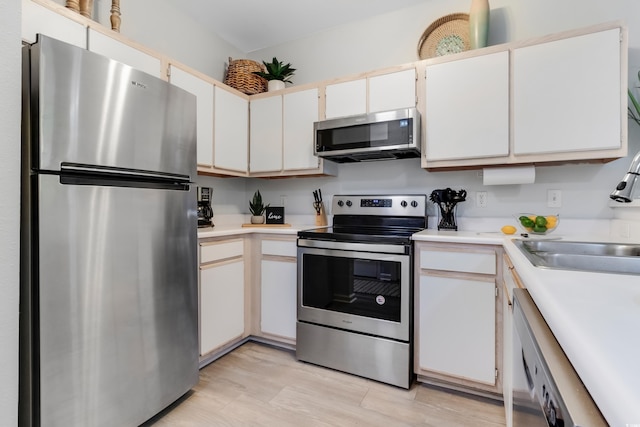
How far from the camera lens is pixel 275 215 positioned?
2.88 meters

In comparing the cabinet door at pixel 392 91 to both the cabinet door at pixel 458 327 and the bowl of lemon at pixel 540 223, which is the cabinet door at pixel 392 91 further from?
the cabinet door at pixel 458 327

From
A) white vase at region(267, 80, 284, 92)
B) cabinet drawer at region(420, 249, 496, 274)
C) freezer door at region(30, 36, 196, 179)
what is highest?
white vase at region(267, 80, 284, 92)

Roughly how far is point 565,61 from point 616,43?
221mm

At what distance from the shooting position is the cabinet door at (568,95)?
1675mm

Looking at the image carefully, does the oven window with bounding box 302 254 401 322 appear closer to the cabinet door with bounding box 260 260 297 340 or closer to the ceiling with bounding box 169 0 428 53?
the cabinet door with bounding box 260 260 297 340

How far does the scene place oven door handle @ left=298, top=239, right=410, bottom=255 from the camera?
6.08 feet

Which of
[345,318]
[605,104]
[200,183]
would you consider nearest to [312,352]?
[345,318]

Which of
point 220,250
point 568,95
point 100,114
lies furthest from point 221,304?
point 568,95

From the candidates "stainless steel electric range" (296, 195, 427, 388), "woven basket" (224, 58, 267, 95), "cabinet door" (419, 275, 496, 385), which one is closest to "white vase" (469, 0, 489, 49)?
"stainless steel electric range" (296, 195, 427, 388)

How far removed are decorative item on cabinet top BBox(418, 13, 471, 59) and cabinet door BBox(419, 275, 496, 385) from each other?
1.64m

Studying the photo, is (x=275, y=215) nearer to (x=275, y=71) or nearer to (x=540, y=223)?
(x=275, y=71)

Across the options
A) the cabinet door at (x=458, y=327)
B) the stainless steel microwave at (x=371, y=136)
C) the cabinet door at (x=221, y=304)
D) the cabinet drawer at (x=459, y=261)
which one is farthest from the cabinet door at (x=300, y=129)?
the cabinet door at (x=458, y=327)

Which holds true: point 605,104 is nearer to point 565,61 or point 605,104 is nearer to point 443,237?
point 565,61

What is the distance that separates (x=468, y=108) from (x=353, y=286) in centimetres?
136
